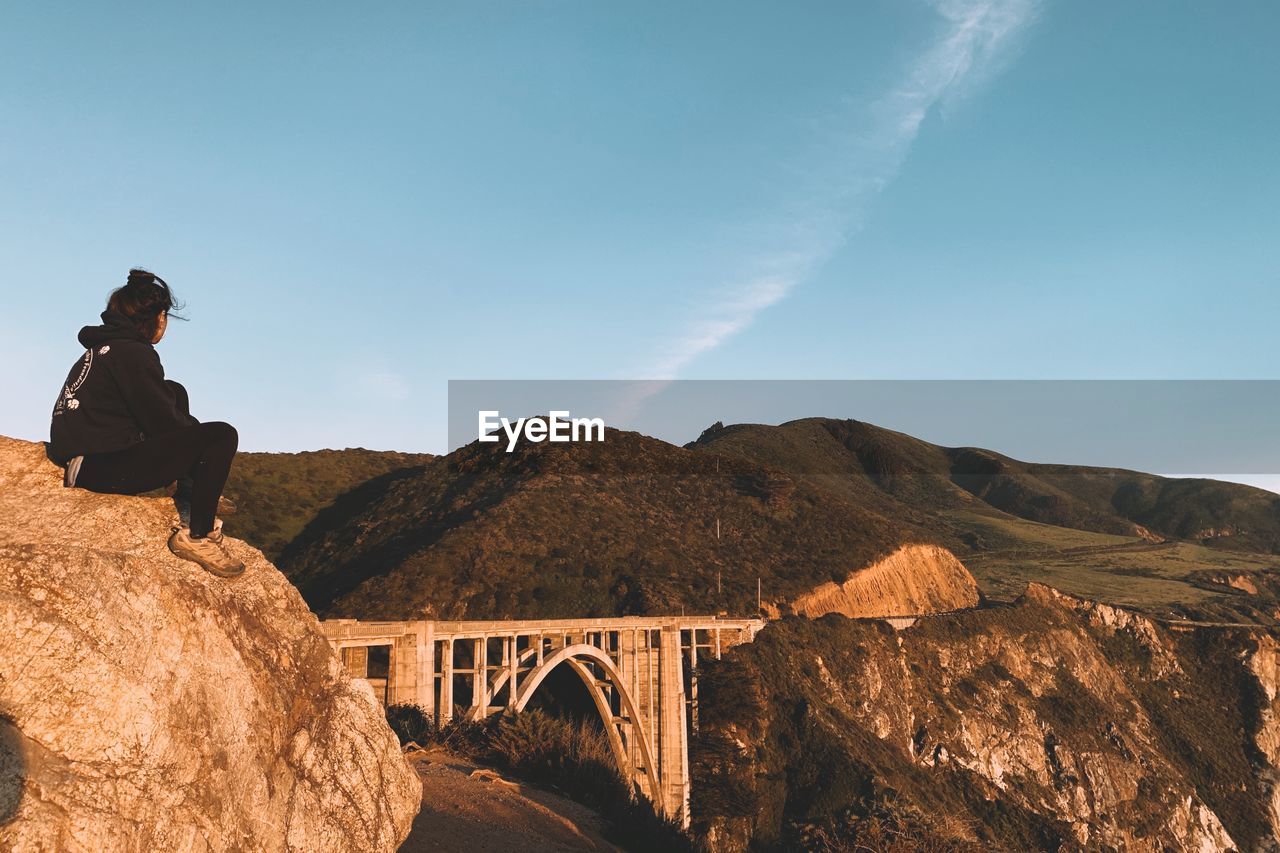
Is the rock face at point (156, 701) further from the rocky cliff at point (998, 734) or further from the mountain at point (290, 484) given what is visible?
the mountain at point (290, 484)

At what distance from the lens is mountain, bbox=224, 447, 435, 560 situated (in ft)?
270

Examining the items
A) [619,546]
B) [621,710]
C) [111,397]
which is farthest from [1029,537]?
[111,397]

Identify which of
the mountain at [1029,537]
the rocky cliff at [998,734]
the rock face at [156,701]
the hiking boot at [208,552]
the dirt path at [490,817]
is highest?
the mountain at [1029,537]

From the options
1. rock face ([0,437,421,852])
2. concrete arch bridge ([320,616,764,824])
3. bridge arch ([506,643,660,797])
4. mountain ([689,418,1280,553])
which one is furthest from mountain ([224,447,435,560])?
rock face ([0,437,421,852])

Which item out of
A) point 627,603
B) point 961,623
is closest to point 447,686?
point 627,603

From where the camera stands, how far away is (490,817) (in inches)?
571

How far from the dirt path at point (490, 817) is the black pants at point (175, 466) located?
266 inches

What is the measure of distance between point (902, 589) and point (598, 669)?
3951cm

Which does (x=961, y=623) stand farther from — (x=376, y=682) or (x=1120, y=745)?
(x=376, y=682)

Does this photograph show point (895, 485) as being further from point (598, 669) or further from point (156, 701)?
point (156, 701)

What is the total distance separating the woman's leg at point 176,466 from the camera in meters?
6.77

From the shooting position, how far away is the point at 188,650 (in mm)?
6426

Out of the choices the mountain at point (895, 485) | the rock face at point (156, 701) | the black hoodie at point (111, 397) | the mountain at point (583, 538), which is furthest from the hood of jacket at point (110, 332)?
the mountain at point (895, 485)

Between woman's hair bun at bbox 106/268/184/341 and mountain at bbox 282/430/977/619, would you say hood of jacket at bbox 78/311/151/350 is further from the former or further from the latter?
mountain at bbox 282/430/977/619
